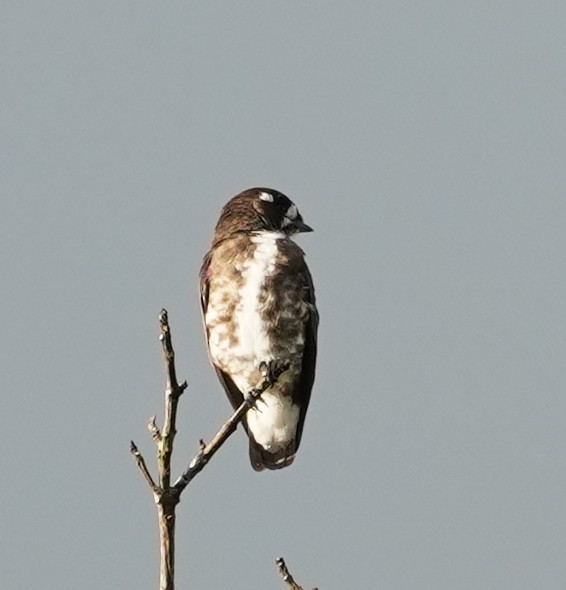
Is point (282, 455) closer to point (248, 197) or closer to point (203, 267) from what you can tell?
point (203, 267)

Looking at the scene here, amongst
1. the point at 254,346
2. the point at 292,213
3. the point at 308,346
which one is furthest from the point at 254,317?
the point at 292,213

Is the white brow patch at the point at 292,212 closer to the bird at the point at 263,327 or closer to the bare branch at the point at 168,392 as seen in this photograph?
the bird at the point at 263,327

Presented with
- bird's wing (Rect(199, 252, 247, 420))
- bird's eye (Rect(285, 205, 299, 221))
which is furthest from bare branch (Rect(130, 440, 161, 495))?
bird's eye (Rect(285, 205, 299, 221))

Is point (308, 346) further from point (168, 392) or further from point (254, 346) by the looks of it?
point (168, 392)

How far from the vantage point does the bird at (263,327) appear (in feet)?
29.4

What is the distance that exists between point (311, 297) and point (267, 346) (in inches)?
20.1

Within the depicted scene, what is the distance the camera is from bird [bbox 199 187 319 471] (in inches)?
352

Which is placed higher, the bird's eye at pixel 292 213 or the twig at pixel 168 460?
the bird's eye at pixel 292 213

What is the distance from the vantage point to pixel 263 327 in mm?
8906

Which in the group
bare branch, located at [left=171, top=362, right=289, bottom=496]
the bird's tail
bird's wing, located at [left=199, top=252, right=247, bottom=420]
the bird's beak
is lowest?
the bird's tail

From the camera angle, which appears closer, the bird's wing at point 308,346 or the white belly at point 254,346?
the white belly at point 254,346

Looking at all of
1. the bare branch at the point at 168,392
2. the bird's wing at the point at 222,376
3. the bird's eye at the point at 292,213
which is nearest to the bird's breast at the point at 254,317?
the bird's wing at the point at 222,376

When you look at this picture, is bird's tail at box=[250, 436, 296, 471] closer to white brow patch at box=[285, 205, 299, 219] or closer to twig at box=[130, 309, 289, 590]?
white brow patch at box=[285, 205, 299, 219]

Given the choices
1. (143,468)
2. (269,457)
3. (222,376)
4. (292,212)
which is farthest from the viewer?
(292,212)
